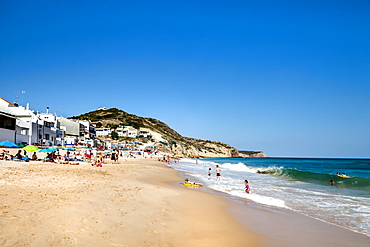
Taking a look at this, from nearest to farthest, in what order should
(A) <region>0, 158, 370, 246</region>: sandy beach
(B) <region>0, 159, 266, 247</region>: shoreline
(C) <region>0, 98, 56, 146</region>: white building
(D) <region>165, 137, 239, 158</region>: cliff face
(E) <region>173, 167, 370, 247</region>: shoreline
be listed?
(B) <region>0, 159, 266, 247</region>: shoreline
(A) <region>0, 158, 370, 246</region>: sandy beach
(E) <region>173, 167, 370, 247</region>: shoreline
(C) <region>0, 98, 56, 146</region>: white building
(D) <region>165, 137, 239, 158</region>: cliff face

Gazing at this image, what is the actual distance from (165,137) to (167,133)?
87.5ft

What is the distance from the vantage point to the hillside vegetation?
13600 centimetres

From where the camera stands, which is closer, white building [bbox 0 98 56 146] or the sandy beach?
the sandy beach

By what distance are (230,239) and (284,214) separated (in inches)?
189

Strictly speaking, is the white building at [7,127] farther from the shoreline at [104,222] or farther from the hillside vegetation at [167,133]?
the hillside vegetation at [167,133]

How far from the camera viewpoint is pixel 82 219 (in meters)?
6.45

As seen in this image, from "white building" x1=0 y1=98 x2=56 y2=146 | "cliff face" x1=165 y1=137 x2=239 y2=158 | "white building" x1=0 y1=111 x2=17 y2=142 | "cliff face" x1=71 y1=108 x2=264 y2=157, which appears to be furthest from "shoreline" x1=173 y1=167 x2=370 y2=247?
"cliff face" x1=165 y1=137 x2=239 y2=158

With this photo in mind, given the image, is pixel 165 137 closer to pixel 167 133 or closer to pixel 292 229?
pixel 167 133

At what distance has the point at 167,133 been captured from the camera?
540 ft

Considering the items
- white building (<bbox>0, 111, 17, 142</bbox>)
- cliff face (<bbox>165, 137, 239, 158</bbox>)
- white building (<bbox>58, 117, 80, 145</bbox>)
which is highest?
white building (<bbox>58, 117, 80, 145</bbox>)

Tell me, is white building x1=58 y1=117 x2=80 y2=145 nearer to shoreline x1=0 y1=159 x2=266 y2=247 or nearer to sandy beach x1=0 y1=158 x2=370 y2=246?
shoreline x1=0 y1=159 x2=266 y2=247

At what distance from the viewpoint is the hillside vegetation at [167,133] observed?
136 m

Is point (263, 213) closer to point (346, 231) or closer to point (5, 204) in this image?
point (346, 231)

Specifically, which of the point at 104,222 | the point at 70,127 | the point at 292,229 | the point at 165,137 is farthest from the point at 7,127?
the point at 165,137
